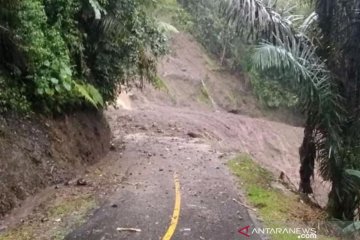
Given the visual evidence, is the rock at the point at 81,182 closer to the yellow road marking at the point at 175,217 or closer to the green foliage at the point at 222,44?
the yellow road marking at the point at 175,217

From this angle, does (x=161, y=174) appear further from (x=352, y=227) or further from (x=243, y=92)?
(x=243, y=92)

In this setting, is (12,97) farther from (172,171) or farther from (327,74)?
(327,74)

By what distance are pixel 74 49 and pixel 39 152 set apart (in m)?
3.18

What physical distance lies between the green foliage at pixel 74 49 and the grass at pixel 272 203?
410 centimetres

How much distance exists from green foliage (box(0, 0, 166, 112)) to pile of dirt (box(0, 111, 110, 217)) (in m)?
0.40

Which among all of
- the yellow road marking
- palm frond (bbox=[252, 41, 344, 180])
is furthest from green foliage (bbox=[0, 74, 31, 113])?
palm frond (bbox=[252, 41, 344, 180])

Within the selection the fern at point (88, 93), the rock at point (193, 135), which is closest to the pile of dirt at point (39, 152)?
the fern at point (88, 93)

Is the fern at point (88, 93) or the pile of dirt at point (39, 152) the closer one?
the pile of dirt at point (39, 152)

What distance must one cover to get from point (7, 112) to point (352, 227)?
21.1ft

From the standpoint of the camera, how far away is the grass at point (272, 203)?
9.00 metres

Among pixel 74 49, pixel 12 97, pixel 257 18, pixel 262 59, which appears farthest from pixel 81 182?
pixel 257 18

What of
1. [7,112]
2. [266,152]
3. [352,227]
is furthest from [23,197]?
[266,152]

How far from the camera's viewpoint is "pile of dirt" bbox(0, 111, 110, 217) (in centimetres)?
877

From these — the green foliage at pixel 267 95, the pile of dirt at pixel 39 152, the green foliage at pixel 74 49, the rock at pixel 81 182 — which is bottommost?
the green foliage at pixel 267 95
